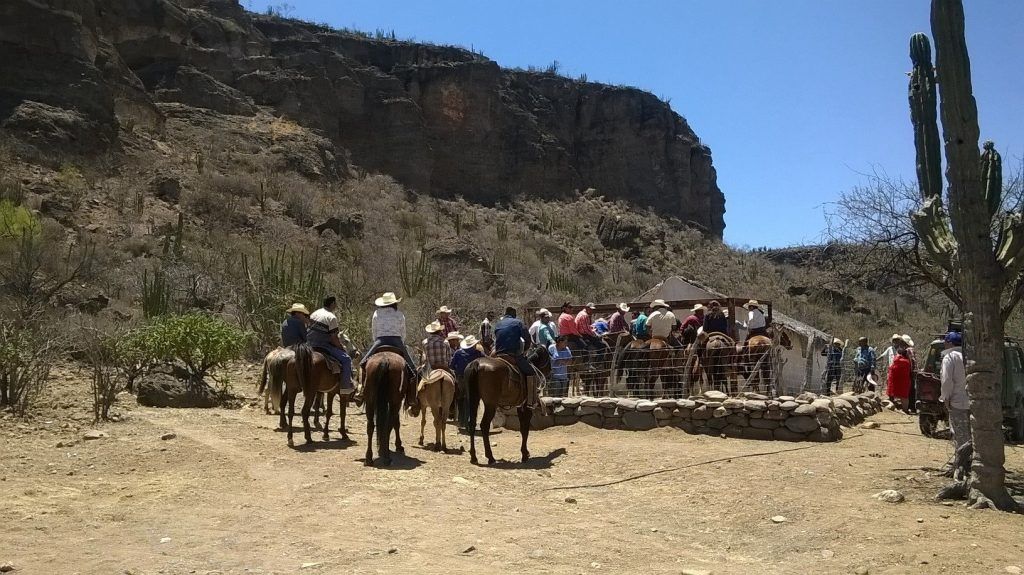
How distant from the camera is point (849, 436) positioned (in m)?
12.4

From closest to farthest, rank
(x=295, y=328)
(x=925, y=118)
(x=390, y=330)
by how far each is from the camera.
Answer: (x=925, y=118)
(x=390, y=330)
(x=295, y=328)

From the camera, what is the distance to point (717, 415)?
483 inches

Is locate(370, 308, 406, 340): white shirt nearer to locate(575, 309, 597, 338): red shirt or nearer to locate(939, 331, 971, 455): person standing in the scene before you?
locate(575, 309, 597, 338): red shirt

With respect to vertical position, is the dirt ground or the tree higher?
the tree

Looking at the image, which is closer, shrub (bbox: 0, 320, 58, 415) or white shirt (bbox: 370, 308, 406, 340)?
white shirt (bbox: 370, 308, 406, 340)

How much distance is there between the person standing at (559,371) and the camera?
1473cm

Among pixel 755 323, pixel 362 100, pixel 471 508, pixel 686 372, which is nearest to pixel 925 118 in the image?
pixel 686 372

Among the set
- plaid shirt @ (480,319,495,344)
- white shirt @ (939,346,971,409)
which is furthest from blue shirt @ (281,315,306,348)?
white shirt @ (939,346,971,409)

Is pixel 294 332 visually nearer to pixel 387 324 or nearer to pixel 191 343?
pixel 387 324

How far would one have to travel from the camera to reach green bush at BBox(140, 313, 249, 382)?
14.9 m

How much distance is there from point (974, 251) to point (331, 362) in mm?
8340

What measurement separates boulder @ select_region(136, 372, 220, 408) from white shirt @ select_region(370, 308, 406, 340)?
562 cm

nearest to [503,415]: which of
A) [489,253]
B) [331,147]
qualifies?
[489,253]

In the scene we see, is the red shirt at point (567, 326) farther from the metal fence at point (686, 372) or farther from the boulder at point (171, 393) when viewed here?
the boulder at point (171, 393)
